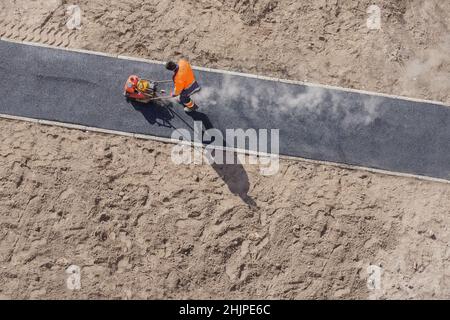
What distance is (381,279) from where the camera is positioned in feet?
36.4

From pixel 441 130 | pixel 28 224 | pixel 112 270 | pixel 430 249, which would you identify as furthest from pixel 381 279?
pixel 28 224

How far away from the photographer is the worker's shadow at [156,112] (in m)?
11.6

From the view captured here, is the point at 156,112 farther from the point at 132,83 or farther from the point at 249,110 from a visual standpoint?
the point at 249,110

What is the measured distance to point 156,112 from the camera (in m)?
11.6

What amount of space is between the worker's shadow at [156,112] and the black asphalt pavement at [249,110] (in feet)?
0.09

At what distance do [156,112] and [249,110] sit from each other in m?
2.48

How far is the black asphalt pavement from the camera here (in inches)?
455

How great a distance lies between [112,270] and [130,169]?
2.57 meters

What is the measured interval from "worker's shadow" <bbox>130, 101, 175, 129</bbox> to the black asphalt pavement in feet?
0.09

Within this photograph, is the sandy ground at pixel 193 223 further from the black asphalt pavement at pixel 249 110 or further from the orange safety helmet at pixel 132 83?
the orange safety helmet at pixel 132 83

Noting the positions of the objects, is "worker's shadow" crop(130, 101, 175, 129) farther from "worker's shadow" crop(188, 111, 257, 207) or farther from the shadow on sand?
"worker's shadow" crop(188, 111, 257, 207)

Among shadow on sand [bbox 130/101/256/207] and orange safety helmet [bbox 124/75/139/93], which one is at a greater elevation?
orange safety helmet [bbox 124/75/139/93]

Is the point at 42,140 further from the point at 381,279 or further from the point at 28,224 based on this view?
the point at 381,279

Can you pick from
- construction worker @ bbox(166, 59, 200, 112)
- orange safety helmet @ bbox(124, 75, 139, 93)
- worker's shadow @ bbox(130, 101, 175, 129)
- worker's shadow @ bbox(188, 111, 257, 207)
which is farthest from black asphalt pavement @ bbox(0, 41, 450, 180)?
construction worker @ bbox(166, 59, 200, 112)
